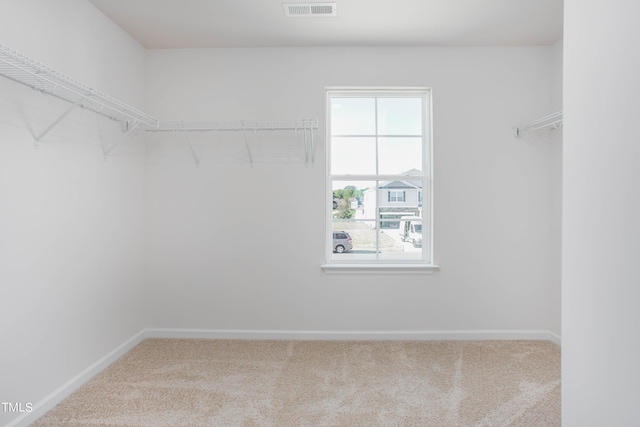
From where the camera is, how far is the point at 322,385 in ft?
7.20

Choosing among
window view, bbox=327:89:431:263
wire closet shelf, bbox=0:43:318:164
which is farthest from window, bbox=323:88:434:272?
wire closet shelf, bbox=0:43:318:164

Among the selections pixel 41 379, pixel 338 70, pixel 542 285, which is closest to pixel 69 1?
pixel 338 70

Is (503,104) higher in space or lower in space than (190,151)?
higher

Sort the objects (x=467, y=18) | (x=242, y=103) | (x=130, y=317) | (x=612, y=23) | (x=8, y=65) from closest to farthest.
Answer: (x=612, y=23) → (x=8, y=65) → (x=467, y=18) → (x=130, y=317) → (x=242, y=103)

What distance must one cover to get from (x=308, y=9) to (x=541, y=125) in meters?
2.08

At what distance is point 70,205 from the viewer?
211 cm

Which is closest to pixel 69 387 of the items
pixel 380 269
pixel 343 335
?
pixel 343 335

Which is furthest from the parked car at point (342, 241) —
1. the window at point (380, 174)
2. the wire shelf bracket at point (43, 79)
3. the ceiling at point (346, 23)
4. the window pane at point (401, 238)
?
the wire shelf bracket at point (43, 79)

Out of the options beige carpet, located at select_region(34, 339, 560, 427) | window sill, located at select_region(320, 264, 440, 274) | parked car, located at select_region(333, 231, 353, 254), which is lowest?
beige carpet, located at select_region(34, 339, 560, 427)

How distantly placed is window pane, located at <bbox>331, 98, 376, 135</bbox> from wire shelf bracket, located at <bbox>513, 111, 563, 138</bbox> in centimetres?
125

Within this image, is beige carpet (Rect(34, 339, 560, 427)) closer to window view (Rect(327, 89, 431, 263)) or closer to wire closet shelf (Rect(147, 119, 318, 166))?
window view (Rect(327, 89, 431, 263))

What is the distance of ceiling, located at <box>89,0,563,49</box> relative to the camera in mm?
2311

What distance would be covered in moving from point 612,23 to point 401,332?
250 cm

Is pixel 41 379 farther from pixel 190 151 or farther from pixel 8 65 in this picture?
pixel 190 151
